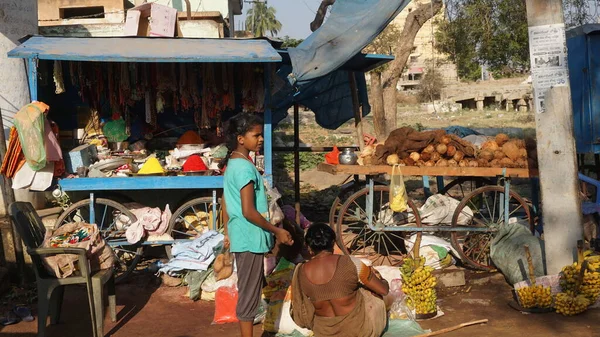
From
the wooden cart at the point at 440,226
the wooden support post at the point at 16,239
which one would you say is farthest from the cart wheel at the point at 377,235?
the wooden support post at the point at 16,239

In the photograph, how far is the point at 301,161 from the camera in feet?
56.2

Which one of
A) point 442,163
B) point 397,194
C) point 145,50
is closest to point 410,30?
point 442,163

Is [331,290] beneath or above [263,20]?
beneath

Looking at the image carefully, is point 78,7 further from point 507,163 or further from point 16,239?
point 507,163

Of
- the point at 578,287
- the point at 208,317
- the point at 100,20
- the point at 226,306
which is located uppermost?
the point at 100,20

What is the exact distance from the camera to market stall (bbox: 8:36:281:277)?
23.5 ft

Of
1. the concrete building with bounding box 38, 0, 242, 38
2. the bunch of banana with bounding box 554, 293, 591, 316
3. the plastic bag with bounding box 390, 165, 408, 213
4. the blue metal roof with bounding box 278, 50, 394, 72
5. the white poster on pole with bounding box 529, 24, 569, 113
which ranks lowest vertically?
the bunch of banana with bounding box 554, 293, 591, 316

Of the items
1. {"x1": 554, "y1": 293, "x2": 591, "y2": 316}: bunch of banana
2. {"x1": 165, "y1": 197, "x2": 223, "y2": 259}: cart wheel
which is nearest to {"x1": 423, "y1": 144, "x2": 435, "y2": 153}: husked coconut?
{"x1": 554, "y1": 293, "x2": 591, "y2": 316}: bunch of banana

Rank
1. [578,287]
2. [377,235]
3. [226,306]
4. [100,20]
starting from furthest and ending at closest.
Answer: [100,20], [377,235], [226,306], [578,287]

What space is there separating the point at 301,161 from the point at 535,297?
1169cm

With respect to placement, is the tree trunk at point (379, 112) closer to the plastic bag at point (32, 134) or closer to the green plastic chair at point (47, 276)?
the plastic bag at point (32, 134)

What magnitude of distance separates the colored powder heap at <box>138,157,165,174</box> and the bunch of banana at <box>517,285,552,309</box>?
404 centimetres

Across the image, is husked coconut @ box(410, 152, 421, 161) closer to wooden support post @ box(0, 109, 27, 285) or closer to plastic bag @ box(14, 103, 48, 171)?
plastic bag @ box(14, 103, 48, 171)

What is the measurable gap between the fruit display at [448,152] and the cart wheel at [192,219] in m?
2.01
